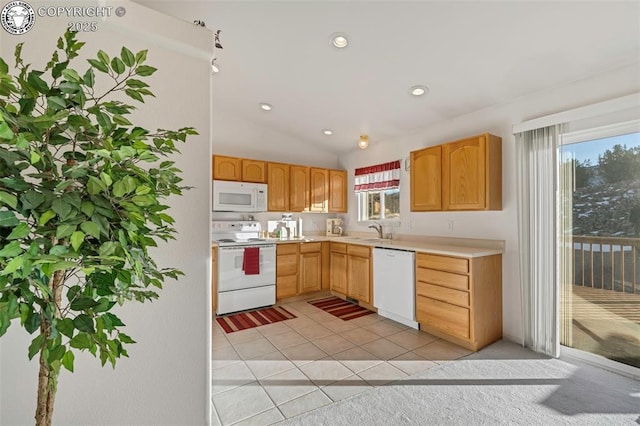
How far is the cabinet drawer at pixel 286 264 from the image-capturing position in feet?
13.5

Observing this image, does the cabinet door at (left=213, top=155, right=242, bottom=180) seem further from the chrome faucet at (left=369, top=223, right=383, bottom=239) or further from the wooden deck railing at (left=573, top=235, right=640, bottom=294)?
the wooden deck railing at (left=573, top=235, right=640, bottom=294)

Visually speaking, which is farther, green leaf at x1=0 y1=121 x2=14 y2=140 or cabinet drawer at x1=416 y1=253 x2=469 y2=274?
cabinet drawer at x1=416 y1=253 x2=469 y2=274

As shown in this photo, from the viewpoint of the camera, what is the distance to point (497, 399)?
6.55 feet

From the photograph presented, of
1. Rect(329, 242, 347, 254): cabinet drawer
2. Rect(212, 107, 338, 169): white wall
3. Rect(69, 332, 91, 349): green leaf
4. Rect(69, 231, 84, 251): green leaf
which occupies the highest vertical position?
Rect(212, 107, 338, 169): white wall

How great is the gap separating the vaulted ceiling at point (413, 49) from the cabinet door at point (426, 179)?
480 millimetres

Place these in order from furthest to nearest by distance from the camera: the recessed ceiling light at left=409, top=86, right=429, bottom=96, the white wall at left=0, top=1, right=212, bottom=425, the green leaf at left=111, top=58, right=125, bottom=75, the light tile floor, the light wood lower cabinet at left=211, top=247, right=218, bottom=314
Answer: the light wood lower cabinet at left=211, top=247, right=218, bottom=314 < the recessed ceiling light at left=409, top=86, right=429, bottom=96 < the light tile floor < the white wall at left=0, top=1, right=212, bottom=425 < the green leaf at left=111, top=58, right=125, bottom=75

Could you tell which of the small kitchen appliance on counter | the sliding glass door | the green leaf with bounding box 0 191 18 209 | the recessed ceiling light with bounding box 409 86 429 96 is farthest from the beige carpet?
the small kitchen appliance on counter

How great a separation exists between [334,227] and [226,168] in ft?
6.96

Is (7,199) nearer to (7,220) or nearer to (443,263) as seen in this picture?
(7,220)

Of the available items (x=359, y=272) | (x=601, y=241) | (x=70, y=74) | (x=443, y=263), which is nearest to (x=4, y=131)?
(x=70, y=74)

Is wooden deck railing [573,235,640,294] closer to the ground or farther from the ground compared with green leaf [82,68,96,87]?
closer to the ground

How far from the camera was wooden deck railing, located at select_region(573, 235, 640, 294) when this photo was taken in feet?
7.61

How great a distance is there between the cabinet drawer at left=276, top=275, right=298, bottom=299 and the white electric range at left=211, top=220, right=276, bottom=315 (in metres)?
0.10

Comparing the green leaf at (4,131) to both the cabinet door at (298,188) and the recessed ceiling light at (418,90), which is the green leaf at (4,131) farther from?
the cabinet door at (298,188)
